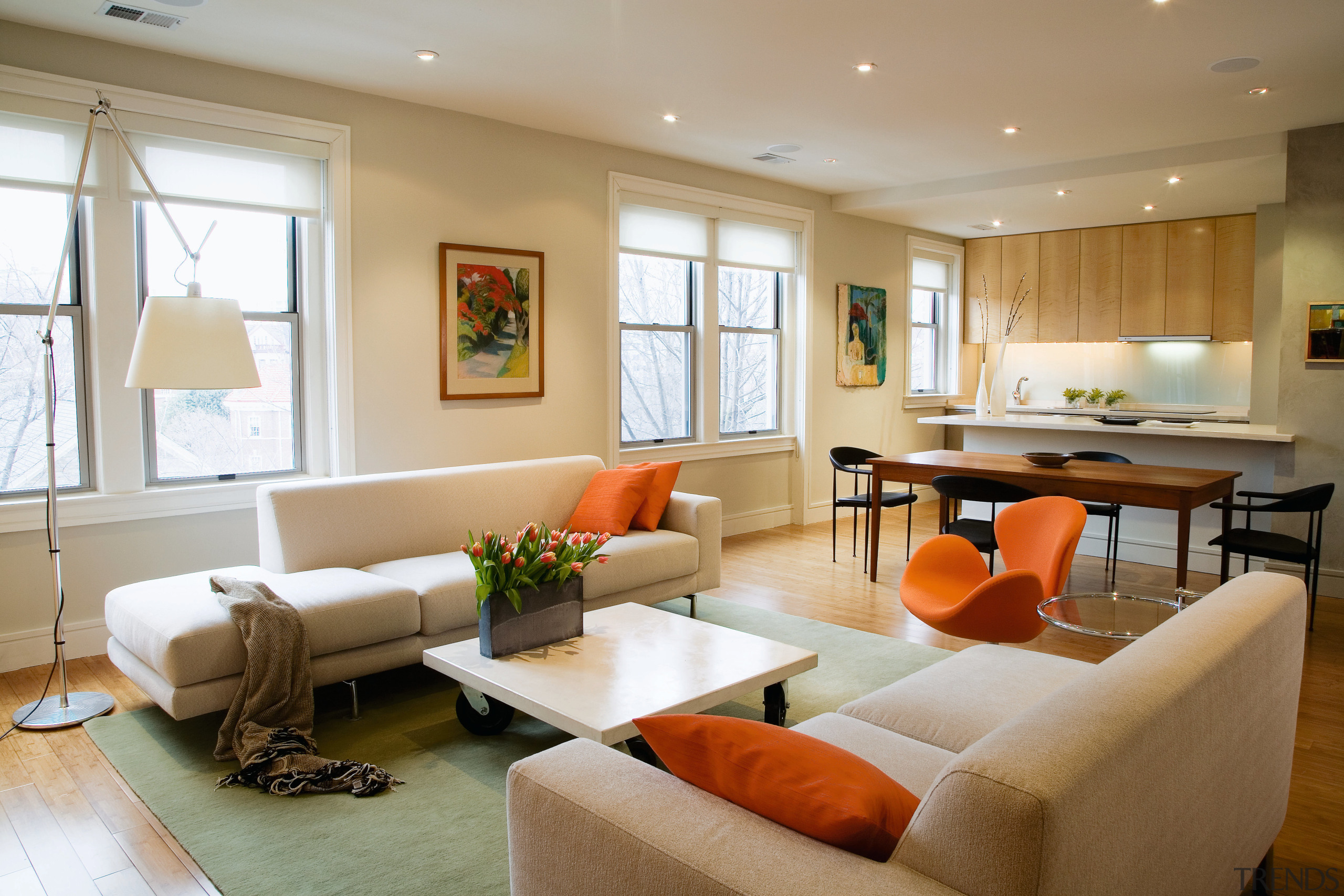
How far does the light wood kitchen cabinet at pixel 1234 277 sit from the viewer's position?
23.4 ft

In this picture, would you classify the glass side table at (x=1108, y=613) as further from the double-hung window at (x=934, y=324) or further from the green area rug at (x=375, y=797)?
the double-hung window at (x=934, y=324)

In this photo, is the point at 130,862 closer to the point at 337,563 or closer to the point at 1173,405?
the point at 337,563

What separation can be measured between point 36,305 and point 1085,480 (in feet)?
16.4

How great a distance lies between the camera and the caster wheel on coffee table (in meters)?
3.12

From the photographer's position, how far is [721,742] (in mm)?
1379

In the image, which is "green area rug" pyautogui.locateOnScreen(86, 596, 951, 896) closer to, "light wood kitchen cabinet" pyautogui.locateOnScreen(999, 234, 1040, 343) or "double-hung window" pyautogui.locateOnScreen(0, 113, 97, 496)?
"double-hung window" pyautogui.locateOnScreen(0, 113, 97, 496)

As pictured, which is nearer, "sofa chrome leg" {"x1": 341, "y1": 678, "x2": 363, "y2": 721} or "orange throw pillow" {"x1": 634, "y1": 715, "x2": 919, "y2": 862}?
"orange throw pillow" {"x1": 634, "y1": 715, "x2": 919, "y2": 862}

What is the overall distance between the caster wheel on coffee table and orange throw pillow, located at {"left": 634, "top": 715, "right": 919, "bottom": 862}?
180 centimetres

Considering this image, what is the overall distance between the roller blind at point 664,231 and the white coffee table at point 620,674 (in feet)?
10.7

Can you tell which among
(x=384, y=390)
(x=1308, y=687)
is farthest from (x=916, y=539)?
(x=384, y=390)

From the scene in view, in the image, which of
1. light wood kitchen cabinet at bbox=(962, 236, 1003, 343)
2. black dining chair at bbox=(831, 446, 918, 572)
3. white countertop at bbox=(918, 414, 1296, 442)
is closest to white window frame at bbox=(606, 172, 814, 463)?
black dining chair at bbox=(831, 446, 918, 572)

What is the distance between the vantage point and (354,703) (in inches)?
129

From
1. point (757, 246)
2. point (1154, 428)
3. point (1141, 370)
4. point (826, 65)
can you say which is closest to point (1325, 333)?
point (1154, 428)

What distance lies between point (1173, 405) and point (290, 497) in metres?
7.48
